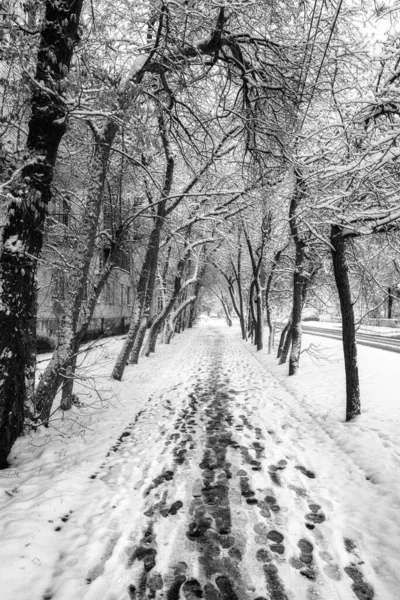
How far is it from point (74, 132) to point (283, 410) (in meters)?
7.25

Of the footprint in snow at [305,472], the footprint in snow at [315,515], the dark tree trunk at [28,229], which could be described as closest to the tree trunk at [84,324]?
the dark tree trunk at [28,229]

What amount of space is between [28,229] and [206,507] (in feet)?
12.8

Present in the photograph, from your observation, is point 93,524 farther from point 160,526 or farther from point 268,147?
point 268,147

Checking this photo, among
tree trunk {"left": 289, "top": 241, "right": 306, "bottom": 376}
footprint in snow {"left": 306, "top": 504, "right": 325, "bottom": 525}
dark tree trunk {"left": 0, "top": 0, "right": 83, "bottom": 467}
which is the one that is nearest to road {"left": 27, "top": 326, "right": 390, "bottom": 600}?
footprint in snow {"left": 306, "top": 504, "right": 325, "bottom": 525}

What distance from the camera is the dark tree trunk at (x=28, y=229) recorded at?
396cm

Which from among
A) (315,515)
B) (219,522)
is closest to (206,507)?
(219,522)

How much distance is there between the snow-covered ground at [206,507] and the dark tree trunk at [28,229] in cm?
108

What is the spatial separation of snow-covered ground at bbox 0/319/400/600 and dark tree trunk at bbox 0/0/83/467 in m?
1.08

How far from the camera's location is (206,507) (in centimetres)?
357

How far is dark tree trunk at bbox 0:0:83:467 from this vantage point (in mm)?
3961

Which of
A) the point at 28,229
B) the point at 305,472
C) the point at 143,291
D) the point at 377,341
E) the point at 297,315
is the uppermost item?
the point at 28,229

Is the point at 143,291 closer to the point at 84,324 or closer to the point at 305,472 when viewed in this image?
the point at 84,324

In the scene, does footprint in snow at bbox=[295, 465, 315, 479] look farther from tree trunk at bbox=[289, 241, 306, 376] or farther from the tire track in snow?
tree trunk at bbox=[289, 241, 306, 376]

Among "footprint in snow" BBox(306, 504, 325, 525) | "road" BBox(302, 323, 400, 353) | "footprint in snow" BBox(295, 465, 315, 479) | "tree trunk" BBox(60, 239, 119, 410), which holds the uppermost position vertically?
"tree trunk" BBox(60, 239, 119, 410)
